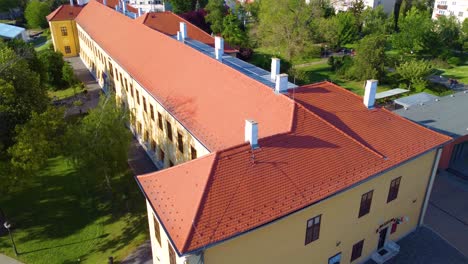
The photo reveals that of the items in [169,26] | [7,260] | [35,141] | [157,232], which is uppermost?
[169,26]

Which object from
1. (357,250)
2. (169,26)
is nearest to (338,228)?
(357,250)

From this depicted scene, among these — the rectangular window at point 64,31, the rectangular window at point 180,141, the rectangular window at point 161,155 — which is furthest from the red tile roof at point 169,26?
the rectangular window at point 64,31

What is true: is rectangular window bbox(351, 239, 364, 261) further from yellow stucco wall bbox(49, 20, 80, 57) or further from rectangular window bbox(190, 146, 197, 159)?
yellow stucco wall bbox(49, 20, 80, 57)

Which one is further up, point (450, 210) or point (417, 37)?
point (417, 37)

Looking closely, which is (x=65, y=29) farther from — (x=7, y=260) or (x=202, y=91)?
(x=7, y=260)

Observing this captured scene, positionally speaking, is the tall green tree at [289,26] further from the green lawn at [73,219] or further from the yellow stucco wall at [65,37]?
the green lawn at [73,219]

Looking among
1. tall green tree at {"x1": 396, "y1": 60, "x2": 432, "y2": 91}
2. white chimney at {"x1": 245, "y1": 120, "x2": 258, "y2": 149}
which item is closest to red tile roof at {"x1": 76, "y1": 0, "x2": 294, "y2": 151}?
white chimney at {"x1": 245, "y1": 120, "x2": 258, "y2": 149}

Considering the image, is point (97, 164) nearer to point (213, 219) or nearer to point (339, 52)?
point (213, 219)
